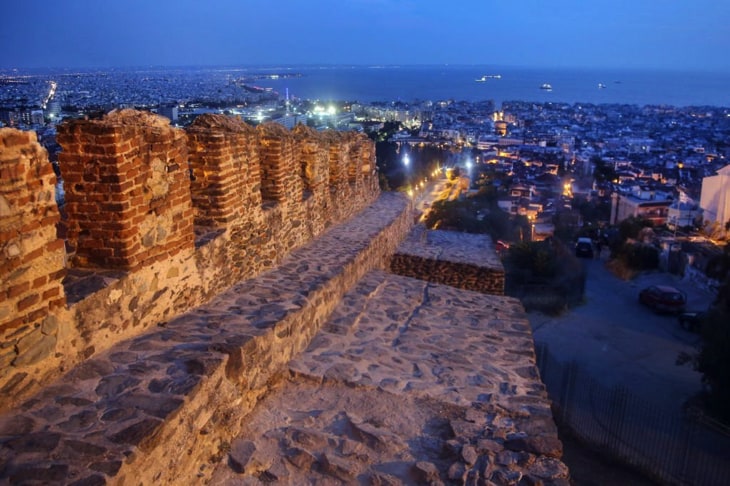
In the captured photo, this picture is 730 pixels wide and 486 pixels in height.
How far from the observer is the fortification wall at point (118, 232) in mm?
2594

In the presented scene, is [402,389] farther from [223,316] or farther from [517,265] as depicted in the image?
[517,265]

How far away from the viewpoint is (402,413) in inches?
143

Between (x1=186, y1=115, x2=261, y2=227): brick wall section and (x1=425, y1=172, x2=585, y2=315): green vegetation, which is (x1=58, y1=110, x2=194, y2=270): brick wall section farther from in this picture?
(x1=425, y1=172, x2=585, y2=315): green vegetation

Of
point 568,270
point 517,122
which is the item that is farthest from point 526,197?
point 517,122

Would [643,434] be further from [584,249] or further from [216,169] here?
[584,249]

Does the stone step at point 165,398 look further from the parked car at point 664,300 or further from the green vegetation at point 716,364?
the parked car at point 664,300

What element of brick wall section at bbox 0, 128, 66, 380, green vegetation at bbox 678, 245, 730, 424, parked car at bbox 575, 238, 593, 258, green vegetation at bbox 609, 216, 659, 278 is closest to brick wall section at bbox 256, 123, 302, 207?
brick wall section at bbox 0, 128, 66, 380

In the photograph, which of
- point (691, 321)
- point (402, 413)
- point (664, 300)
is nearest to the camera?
point (402, 413)

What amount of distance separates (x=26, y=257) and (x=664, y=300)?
17.8 metres

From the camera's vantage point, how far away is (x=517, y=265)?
18.1 metres

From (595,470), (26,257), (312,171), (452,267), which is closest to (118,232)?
(26,257)

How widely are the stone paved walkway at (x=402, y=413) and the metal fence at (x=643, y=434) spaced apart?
13.5 feet

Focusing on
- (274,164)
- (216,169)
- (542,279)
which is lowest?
(542,279)

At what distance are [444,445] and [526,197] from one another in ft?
124
